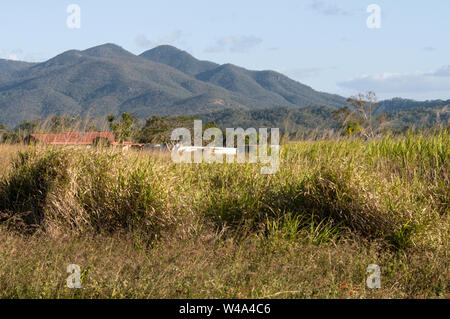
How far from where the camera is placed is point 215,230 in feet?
17.7

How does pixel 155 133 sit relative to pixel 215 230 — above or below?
above

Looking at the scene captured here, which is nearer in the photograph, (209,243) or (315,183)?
(209,243)

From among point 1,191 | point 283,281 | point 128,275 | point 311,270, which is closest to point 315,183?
point 311,270

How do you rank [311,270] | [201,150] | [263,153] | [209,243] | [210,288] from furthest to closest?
[201,150]
[263,153]
[209,243]
[311,270]
[210,288]

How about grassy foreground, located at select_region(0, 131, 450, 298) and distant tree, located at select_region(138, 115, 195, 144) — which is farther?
distant tree, located at select_region(138, 115, 195, 144)

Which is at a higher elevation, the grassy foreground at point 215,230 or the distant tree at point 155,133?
the distant tree at point 155,133

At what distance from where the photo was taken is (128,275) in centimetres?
389

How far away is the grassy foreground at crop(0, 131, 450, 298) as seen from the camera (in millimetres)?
3805

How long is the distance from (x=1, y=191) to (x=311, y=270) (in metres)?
5.00

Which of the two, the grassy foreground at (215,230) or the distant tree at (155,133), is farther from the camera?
the distant tree at (155,133)

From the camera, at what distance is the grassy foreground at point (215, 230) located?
3805 mm

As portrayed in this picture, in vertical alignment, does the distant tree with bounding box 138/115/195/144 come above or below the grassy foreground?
above

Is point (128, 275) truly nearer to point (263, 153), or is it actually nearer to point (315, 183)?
point (315, 183)

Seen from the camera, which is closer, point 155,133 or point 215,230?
point 215,230
